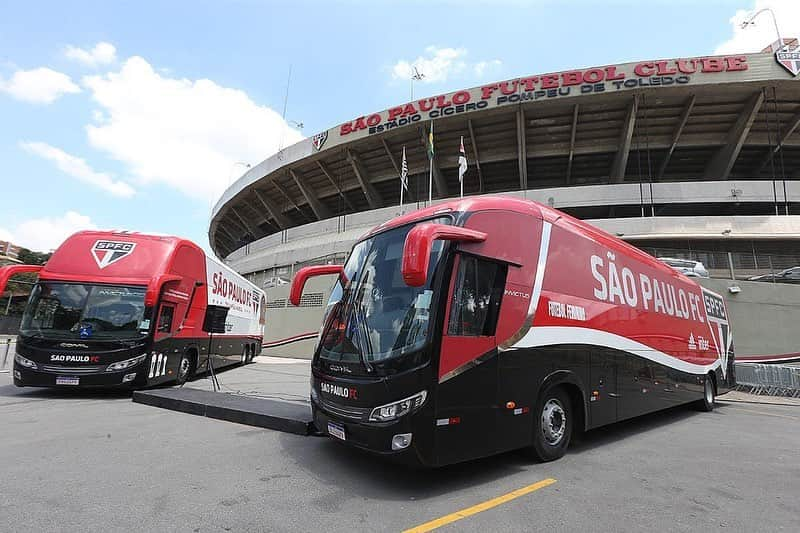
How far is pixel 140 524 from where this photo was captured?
3.03 metres

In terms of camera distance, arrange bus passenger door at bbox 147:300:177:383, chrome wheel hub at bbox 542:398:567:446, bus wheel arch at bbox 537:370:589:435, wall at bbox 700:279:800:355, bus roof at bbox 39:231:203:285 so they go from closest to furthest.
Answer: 1. chrome wheel hub at bbox 542:398:567:446
2. bus wheel arch at bbox 537:370:589:435
3. bus roof at bbox 39:231:203:285
4. bus passenger door at bbox 147:300:177:383
5. wall at bbox 700:279:800:355

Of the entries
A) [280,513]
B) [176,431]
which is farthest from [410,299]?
[176,431]

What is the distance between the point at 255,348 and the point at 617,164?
23.5m

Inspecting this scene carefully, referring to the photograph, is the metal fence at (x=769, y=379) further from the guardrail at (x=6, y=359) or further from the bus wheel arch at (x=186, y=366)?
the guardrail at (x=6, y=359)

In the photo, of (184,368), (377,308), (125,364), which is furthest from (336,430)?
(184,368)

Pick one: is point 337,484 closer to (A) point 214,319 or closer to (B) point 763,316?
(A) point 214,319

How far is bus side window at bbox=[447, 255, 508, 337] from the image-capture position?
13.7 feet

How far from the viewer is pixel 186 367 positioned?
1075cm

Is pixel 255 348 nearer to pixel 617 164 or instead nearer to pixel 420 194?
pixel 420 194

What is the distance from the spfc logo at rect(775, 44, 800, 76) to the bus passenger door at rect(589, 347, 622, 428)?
24711 mm

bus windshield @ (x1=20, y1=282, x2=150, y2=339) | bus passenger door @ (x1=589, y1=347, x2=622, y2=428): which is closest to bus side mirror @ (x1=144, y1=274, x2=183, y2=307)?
bus windshield @ (x1=20, y1=282, x2=150, y2=339)

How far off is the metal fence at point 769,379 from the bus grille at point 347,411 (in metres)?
15.2

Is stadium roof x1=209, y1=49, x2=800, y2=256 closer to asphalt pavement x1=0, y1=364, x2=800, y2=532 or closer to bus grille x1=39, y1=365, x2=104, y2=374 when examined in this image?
asphalt pavement x1=0, y1=364, x2=800, y2=532

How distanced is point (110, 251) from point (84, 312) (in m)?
1.49
